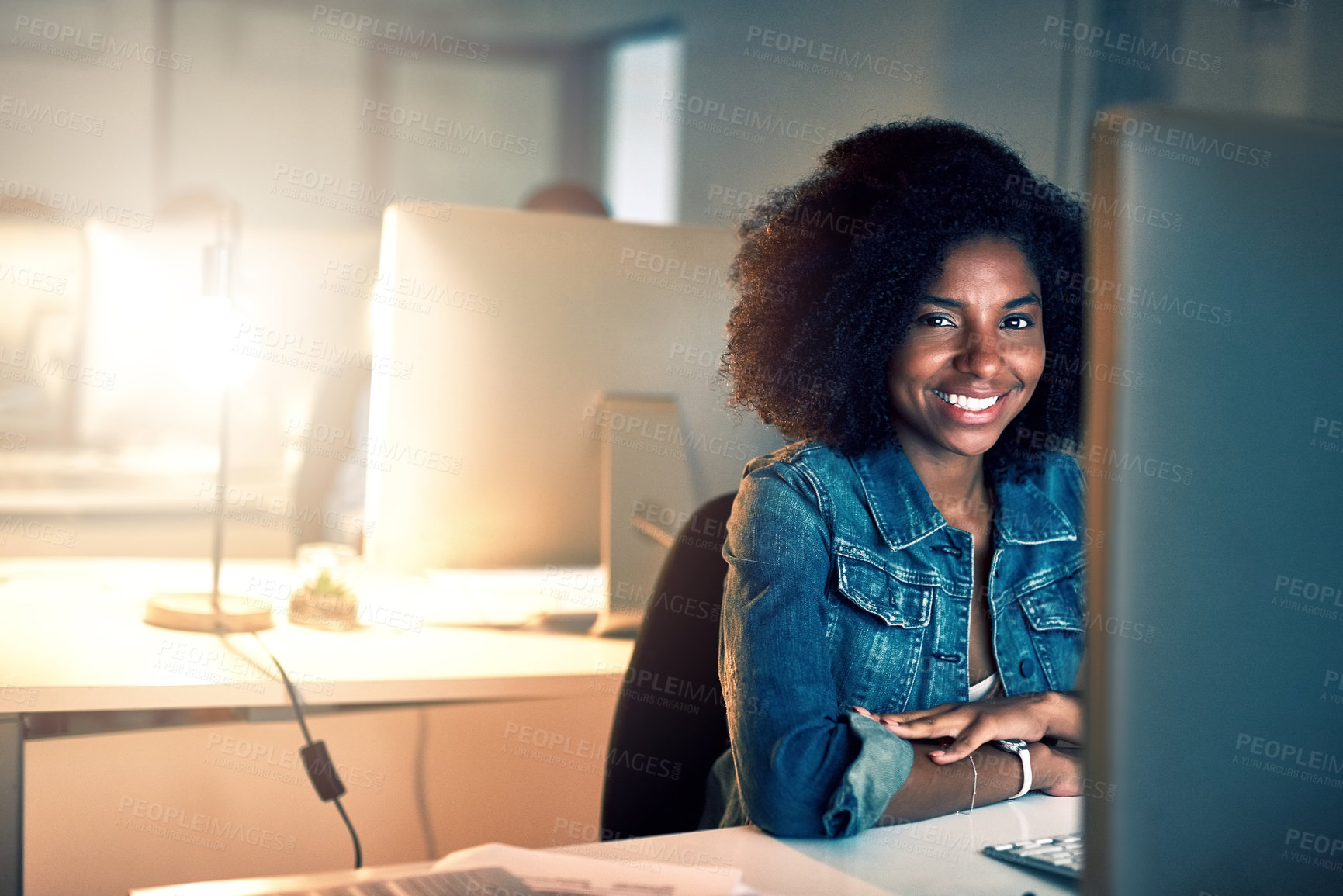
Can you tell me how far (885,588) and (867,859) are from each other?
1.12 feet

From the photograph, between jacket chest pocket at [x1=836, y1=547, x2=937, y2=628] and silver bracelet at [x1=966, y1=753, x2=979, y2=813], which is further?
jacket chest pocket at [x1=836, y1=547, x2=937, y2=628]

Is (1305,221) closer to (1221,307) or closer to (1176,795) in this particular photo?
(1221,307)

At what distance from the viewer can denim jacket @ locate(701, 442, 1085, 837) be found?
109 centimetres

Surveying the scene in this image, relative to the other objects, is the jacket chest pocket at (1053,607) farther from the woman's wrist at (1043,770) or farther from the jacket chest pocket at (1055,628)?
the woman's wrist at (1043,770)

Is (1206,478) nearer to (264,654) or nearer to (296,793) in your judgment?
(264,654)

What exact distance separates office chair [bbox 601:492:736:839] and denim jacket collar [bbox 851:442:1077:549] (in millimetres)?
183

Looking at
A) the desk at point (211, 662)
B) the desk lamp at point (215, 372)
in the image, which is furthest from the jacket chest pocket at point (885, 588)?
the desk lamp at point (215, 372)

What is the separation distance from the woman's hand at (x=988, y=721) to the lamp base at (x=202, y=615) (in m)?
0.95

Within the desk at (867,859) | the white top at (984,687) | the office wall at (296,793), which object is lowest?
the office wall at (296,793)

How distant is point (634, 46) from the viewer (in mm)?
4996

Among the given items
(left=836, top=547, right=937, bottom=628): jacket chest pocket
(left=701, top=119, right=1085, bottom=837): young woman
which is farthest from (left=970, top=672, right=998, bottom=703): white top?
Result: (left=836, top=547, right=937, bottom=628): jacket chest pocket

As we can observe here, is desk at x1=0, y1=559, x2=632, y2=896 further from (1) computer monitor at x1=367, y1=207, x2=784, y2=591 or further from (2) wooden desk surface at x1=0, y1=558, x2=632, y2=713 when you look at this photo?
(1) computer monitor at x1=367, y1=207, x2=784, y2=591

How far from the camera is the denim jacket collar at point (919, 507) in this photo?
1.32 meters

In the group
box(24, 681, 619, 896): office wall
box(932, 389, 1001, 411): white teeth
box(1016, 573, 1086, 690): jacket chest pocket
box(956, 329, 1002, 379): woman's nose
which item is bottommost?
box(24, 681, 619, 896): office wall
